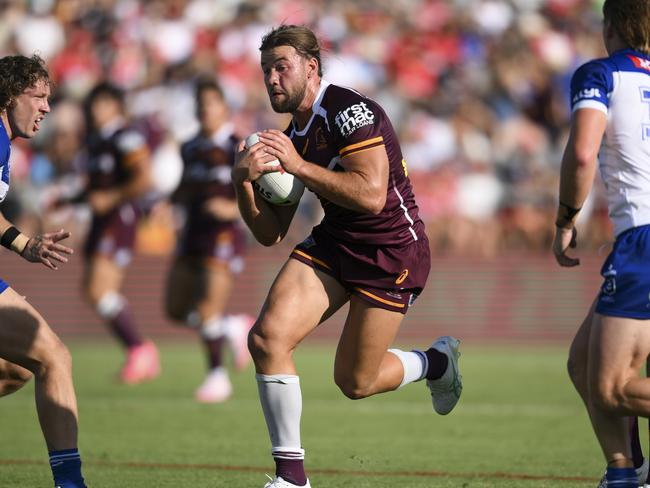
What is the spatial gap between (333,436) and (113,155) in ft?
18.1

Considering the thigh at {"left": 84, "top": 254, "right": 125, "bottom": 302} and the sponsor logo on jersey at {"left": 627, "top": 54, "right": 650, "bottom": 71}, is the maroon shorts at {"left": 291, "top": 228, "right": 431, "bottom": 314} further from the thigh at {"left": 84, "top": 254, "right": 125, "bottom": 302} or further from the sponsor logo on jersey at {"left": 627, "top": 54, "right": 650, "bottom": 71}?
the thigh at {"left": 84, "top": 254, "right": 125, "bottom": 302}

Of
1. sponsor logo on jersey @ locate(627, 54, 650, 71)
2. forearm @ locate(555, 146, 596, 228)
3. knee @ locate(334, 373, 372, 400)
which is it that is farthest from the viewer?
knee @ locate(334, 373, 372, 400)

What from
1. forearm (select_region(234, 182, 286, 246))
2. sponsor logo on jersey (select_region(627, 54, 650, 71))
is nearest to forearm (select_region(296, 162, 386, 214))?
forearm (select_region(234, 182, 286, 246))

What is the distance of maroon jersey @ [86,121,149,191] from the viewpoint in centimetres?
1300

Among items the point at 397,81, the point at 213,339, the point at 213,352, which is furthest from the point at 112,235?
the point at 397,81

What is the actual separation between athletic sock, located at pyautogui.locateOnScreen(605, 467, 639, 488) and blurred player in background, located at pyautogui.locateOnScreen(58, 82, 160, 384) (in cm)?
834

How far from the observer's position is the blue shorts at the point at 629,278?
193 inches

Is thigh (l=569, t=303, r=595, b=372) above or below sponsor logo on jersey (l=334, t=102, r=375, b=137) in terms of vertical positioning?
below

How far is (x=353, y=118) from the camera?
20.0 ft

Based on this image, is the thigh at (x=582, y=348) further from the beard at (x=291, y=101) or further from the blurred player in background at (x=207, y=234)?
the blurred player in background at (x=207, y=234)

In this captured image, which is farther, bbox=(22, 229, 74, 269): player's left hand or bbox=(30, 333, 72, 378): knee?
bbox=(30, 333, 72, 378): knee

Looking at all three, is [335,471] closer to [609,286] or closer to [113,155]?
[609,286]

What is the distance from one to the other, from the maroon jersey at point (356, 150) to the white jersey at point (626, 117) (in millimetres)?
1408

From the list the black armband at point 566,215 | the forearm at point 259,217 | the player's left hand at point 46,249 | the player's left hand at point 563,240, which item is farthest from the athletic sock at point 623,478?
the player's left hand at point 46,249
